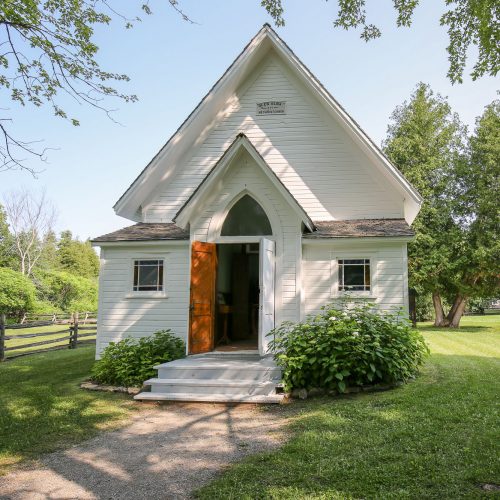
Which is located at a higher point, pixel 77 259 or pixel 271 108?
pixel 271 108

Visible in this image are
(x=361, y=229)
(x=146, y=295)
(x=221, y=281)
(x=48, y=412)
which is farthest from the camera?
(x=221, y=281)

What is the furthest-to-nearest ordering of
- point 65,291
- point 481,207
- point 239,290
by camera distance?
point 65,291
point 481,207
point 239,290

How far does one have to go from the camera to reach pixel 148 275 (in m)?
12.6

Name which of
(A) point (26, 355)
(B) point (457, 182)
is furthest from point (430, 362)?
(B) point (457, 182)

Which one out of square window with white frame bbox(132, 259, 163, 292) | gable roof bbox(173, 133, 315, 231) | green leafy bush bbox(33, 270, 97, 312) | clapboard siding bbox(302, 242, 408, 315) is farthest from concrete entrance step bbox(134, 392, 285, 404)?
green leafy bush bbox(33, 270, 97, 312)

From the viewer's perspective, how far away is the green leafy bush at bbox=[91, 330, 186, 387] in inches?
392

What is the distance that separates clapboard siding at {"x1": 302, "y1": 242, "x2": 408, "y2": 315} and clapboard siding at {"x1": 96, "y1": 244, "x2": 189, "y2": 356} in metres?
3.27

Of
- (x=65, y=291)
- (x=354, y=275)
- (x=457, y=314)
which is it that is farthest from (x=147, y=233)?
(x=65, y=291)

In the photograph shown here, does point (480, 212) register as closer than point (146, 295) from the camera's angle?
No

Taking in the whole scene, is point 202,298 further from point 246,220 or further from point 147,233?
point 147,233

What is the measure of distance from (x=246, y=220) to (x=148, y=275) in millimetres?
3245

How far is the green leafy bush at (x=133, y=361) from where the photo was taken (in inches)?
392

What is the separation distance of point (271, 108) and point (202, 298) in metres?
6.12

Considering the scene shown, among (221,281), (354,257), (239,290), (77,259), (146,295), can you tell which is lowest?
(146,295)
